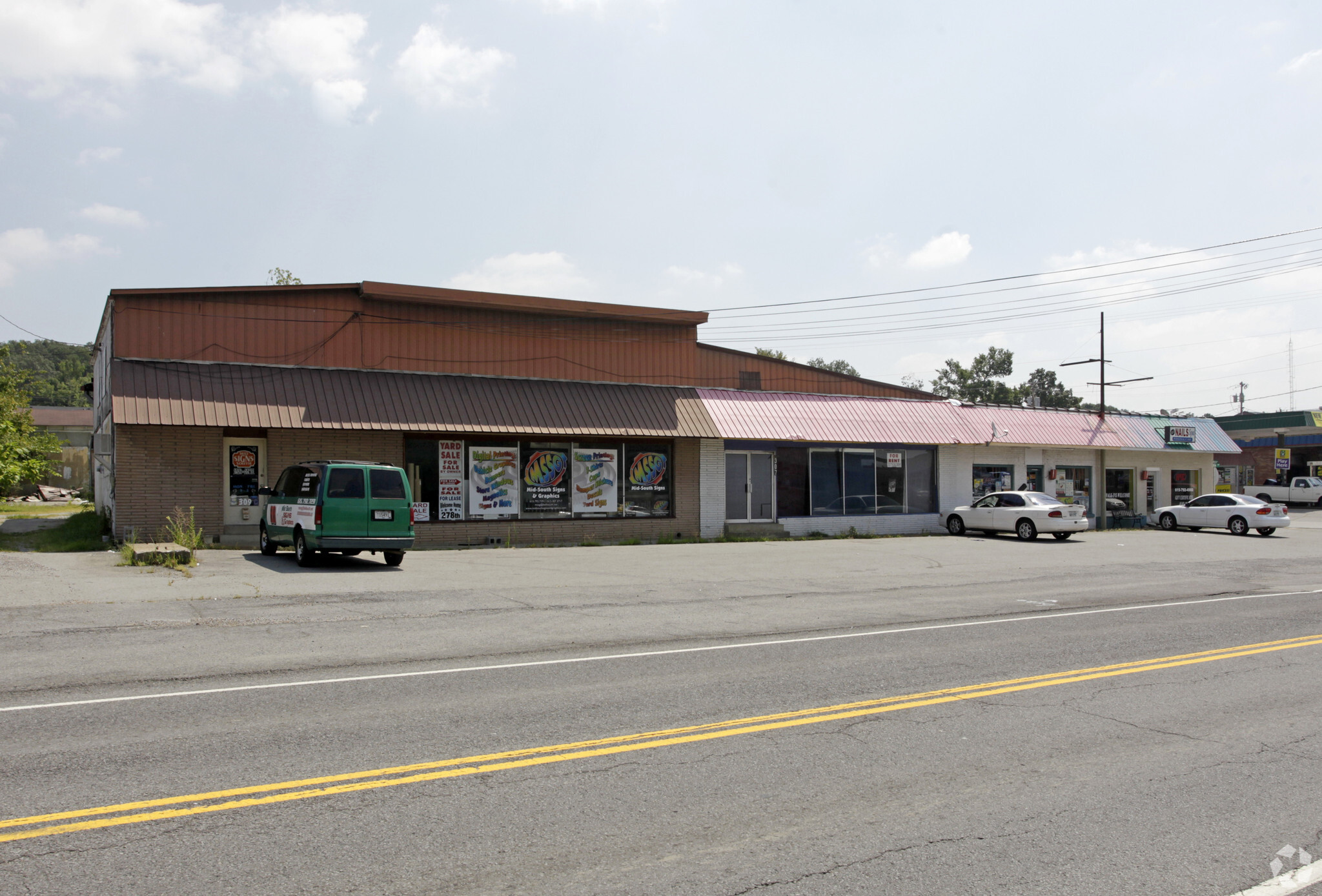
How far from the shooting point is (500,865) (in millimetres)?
4102

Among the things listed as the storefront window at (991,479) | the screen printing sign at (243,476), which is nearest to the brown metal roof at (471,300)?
the screen printing sign at (243,476)

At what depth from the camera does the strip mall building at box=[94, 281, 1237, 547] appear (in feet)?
65.7

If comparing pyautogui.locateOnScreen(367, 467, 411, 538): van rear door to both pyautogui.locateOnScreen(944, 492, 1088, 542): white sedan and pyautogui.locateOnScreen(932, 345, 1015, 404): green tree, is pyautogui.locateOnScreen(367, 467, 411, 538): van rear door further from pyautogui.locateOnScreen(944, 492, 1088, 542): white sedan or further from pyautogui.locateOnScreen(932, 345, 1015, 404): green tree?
pyautogui.locateOnScreen(932, 345, 1015, 404): green tree

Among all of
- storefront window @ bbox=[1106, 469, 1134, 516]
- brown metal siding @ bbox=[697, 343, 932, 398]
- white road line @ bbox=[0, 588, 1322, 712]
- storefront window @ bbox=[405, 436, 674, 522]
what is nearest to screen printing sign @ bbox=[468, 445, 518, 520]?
storefront window @ bbox=[405, 436, 674, 522]

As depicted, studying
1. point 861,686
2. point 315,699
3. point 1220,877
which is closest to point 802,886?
point 1220,877

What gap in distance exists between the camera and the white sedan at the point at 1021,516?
26750 millimetres

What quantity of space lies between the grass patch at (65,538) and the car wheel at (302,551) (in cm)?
518

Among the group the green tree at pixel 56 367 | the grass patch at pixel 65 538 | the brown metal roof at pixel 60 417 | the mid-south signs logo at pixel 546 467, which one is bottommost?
the grass patch at pixel 65 538

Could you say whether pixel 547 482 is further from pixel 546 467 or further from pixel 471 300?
pixel 471 300

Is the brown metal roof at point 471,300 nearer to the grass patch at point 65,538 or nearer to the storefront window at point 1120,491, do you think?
the grass patch at point 65,538

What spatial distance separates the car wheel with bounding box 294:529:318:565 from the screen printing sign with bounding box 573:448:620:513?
330 inches

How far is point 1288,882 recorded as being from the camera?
13.4 ft

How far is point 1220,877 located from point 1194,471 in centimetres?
3950

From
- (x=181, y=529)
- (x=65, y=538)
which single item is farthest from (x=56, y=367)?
(x=181, y=529)
